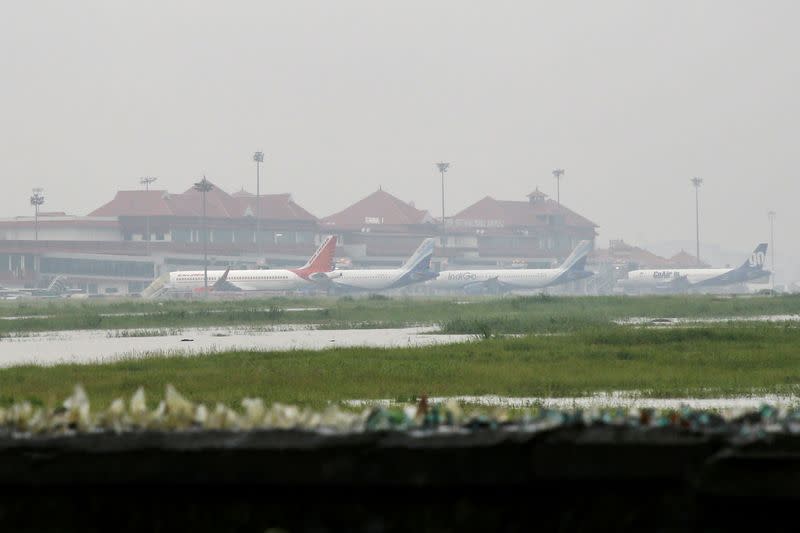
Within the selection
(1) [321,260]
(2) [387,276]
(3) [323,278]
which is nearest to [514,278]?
(2) [387,276]

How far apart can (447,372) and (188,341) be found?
2259 cm

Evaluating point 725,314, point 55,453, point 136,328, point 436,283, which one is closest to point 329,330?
point 136,328

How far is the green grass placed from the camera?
27.6 metres

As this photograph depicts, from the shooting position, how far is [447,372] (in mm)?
32438

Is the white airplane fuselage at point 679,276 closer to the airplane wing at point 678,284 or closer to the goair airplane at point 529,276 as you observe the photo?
the airplane wing at point 678,284

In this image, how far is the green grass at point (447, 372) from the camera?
27.6 metres

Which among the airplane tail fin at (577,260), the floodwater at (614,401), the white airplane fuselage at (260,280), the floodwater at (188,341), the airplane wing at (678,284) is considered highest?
the airplane tail fin at (577,260)

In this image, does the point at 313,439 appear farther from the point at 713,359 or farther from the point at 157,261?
the point at 157,261

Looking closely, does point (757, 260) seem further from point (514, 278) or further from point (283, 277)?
point (283, 277)

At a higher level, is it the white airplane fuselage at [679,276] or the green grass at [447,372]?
the white airplane fuselage at [679,276]

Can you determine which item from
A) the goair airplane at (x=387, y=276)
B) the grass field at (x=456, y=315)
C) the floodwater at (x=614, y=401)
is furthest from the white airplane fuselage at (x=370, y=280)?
the floodwater at (x=614, y=401)

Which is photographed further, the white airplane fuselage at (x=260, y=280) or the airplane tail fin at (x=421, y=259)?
the airplane tail fin at (x=421, y=259)

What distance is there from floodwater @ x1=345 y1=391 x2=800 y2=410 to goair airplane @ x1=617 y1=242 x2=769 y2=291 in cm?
14928

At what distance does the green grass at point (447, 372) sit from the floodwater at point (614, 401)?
0.77 m
